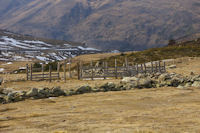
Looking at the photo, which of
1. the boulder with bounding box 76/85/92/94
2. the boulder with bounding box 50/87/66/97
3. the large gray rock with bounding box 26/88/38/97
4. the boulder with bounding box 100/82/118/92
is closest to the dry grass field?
the large gray rock with bounding box 26/88/38/97

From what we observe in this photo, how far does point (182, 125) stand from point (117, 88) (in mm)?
10515

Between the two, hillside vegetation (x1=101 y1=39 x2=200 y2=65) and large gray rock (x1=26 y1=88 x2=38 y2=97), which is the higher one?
hillside vegetation (x1=101 y1=39 x2=200 y2=65)

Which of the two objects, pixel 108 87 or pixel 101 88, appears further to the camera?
pixel 108 87

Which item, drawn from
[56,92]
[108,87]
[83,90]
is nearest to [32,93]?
[56,92]

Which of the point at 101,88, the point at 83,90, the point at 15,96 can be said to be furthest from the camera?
the point at 101,88

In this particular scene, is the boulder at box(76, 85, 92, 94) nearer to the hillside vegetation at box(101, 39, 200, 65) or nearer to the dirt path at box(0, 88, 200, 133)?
the dirt path at box(0, 88, 200, 133)

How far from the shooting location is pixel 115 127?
7.74 m

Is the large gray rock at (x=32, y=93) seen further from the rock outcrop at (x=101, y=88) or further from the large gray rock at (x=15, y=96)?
the large gray rock at (x=15, y=96)

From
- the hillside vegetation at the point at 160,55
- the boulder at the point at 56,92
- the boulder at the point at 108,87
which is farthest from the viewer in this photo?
the hillside vegetation at the point at 160,55

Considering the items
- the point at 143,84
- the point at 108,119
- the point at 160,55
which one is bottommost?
the point at 108,119

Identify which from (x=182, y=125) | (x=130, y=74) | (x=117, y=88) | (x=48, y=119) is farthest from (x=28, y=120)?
(x=130, y=74)

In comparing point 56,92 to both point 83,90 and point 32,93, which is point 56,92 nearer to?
point 32,93

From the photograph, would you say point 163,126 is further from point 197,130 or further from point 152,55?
point 152,55

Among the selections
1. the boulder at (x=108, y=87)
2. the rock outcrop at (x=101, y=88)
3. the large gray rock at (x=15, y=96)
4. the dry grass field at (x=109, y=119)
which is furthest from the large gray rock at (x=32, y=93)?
the boulder at (x=108, y=87)
